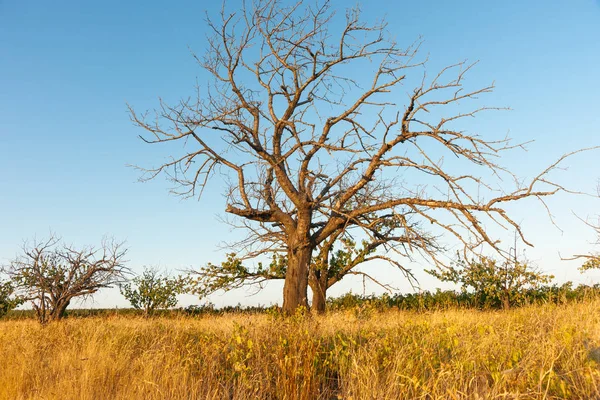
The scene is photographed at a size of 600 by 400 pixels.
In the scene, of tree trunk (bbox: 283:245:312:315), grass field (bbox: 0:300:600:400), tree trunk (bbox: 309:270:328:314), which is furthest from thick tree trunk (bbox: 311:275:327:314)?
grass field (bbox: 0:300:600:400)

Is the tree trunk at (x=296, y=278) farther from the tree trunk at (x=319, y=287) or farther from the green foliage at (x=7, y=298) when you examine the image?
the green foliage at (x=7, y=298)

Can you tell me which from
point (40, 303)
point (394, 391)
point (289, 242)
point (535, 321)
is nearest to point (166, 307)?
point (40, 303)

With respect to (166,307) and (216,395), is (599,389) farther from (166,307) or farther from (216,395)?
(166,307)

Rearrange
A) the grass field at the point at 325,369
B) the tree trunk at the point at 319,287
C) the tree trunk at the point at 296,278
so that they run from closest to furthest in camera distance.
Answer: the grass field at the point at 325,369 → the tree trunk at the point at 296,278 → the tree trunk at the point at 319,287

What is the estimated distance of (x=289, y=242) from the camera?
15148 mm

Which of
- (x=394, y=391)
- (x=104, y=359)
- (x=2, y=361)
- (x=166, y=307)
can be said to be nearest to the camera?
(x=394, y=391)

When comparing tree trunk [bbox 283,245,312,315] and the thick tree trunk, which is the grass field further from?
the thick tree trunk

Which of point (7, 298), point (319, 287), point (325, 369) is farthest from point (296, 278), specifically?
point (7, 298)

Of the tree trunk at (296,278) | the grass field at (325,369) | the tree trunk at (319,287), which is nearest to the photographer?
the grass field at (325,369)

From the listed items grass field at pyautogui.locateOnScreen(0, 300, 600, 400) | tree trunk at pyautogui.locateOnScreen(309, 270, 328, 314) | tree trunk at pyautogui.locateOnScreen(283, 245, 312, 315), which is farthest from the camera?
tree trunk at pyautogui.locateOnScreen(309, 270, 328, 314)

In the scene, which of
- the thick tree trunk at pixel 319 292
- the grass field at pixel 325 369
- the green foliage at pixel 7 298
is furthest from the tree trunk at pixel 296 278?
the green foliage at pixel 7 298

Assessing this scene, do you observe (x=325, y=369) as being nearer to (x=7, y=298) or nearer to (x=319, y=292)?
(x=319, y=292)

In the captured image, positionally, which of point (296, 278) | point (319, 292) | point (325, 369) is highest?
point (296, 278)

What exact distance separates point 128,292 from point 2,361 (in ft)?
60.2
